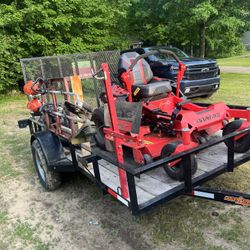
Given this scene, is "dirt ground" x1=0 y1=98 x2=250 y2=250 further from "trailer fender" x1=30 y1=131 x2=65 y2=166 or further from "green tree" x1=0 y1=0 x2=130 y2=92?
"green tree" x1=0 y1=0 x2=130 y2=92

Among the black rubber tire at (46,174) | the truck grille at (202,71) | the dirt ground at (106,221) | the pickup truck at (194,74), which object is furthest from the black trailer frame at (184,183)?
the truck grille at (202,71)

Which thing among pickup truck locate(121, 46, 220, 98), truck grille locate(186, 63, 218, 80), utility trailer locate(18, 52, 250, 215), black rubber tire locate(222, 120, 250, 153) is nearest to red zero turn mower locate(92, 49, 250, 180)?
black rubber tire locate(222, 120, 250, 153)

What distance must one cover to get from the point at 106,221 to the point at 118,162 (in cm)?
107

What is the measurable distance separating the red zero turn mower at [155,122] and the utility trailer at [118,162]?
0.11 metres

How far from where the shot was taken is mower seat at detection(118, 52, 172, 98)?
4.02 meters

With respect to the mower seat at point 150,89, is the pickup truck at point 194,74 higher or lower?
lower

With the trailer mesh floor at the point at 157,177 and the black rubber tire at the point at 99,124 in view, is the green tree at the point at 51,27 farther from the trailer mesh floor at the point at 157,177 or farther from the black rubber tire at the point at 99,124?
the trailer mesh floor at the point at 157,177

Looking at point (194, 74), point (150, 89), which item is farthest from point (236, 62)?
point (150, 89)

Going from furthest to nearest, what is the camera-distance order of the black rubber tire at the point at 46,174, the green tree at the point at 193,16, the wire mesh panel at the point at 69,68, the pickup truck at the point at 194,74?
the green tree at the point at 193,16 < the wire mesh panel at the point at 69,68 < the pickup truck at the point at 194,74 < the black rubber tire at the point at 46,174

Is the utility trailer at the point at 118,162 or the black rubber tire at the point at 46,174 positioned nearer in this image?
the utility trailer at the point at 118,162

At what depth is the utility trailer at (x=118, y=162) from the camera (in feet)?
8.24

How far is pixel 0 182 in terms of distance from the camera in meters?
4.58

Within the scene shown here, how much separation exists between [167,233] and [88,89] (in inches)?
285

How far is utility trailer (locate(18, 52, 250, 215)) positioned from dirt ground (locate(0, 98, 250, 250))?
40cm
